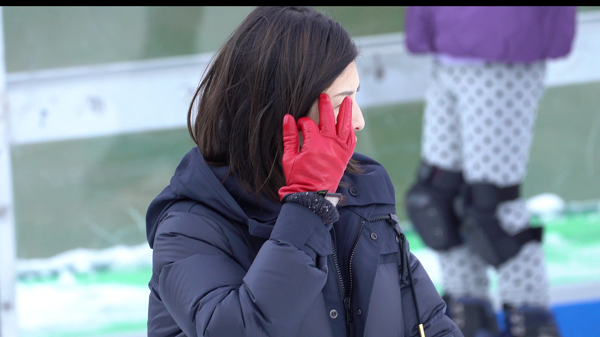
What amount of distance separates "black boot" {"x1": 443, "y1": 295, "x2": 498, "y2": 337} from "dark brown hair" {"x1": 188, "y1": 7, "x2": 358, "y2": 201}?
1521 mm

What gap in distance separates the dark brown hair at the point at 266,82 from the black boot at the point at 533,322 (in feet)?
4.98

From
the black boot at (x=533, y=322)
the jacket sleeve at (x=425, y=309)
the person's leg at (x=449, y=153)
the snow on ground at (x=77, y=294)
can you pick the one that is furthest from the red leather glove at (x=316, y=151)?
the snow on ground at (x=77, y=294)

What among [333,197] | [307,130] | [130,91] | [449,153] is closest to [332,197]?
[333,197]

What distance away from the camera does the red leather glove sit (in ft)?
3.32

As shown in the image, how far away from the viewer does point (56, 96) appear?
2.53 meters

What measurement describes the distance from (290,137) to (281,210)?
0.39 ft

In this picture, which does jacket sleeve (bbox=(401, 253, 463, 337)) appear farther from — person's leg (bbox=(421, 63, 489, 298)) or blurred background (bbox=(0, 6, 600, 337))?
blurred background (bbox=(0, 6, 600, 337))

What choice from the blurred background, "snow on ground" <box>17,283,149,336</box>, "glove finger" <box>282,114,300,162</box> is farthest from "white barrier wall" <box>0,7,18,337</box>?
"glove finger" <box>282,114,300,162</box>

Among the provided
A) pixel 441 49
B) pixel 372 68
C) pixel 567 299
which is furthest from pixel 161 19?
pixel 567 299

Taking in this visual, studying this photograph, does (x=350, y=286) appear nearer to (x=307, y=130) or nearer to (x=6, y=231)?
(x=307, y=130)

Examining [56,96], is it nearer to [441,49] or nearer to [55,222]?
[55,222]

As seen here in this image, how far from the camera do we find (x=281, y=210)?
3.24ft

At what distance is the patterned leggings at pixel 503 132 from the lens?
7.16ft

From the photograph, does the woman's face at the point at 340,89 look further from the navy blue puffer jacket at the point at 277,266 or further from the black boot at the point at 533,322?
the black boot at the point at 533,322
